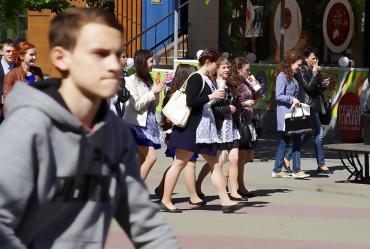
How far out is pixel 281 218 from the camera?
10062 mm

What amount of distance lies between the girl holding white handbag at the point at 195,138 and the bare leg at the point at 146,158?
0.25 m

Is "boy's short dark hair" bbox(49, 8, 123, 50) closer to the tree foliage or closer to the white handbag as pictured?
the white handbag

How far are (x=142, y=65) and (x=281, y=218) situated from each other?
2175 mm

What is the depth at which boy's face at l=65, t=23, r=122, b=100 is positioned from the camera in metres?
3.01

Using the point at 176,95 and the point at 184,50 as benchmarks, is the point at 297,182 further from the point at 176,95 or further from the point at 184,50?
the point at 184,50

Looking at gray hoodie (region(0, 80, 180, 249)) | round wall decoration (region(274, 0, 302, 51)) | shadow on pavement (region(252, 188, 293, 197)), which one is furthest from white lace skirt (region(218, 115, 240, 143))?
round wall decoration (region(274, 0, 302, 51))

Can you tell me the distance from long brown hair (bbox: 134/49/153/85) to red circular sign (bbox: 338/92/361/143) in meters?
4.63

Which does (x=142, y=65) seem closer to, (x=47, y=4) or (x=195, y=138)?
(x=195, y=138)

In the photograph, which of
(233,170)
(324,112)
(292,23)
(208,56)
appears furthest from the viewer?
(292,23)

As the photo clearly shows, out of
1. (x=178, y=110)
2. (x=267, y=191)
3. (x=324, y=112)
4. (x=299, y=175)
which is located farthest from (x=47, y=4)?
(x=178, y=110)

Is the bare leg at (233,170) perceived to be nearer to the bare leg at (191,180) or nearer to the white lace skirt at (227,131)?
the white lace skirt at (227,131)

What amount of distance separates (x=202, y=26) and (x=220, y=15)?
0.57 meters

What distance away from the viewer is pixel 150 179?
13109 millimetres

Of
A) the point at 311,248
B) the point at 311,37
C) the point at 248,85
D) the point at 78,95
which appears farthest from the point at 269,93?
the point at 78,95
